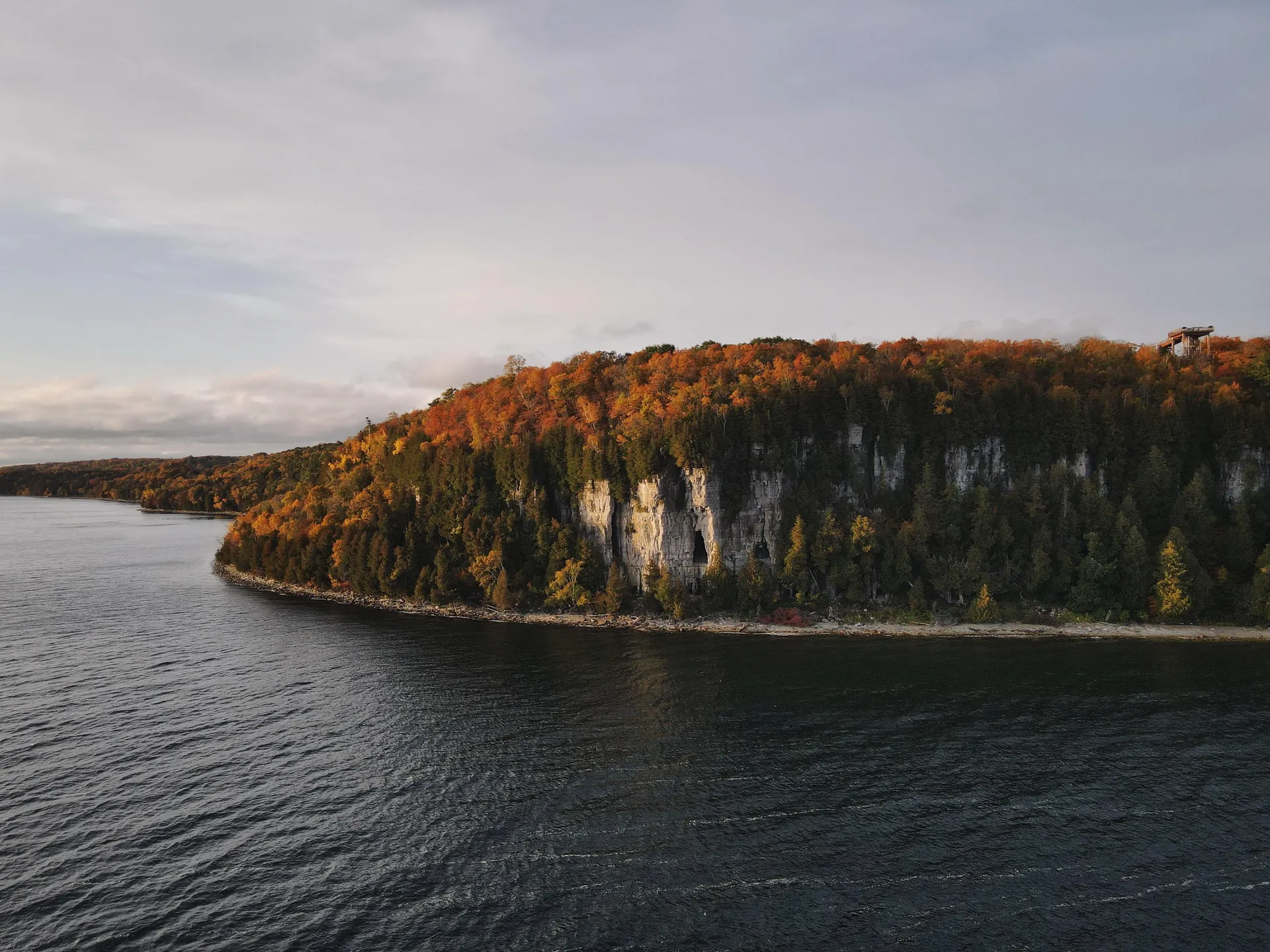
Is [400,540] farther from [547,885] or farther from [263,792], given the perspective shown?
[547,885]

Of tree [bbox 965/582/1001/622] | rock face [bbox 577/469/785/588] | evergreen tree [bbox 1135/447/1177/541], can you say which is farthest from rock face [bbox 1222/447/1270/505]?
rock face [bbox 577/469/785/588]

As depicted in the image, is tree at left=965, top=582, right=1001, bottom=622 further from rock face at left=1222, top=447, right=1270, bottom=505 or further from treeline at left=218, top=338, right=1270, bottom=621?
rock face at left=1222, top=447, right=1270, bottom=505

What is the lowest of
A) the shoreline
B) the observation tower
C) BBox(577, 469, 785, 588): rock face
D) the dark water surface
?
the dark water surface

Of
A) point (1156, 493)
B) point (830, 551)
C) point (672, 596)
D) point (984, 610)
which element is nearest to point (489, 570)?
point (672, 596)

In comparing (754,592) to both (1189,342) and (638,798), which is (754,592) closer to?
(638,798)

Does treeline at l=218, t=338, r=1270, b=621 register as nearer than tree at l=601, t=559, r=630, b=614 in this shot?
Yes

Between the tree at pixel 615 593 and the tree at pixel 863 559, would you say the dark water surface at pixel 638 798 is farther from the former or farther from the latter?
the tree at pixel 615 593
